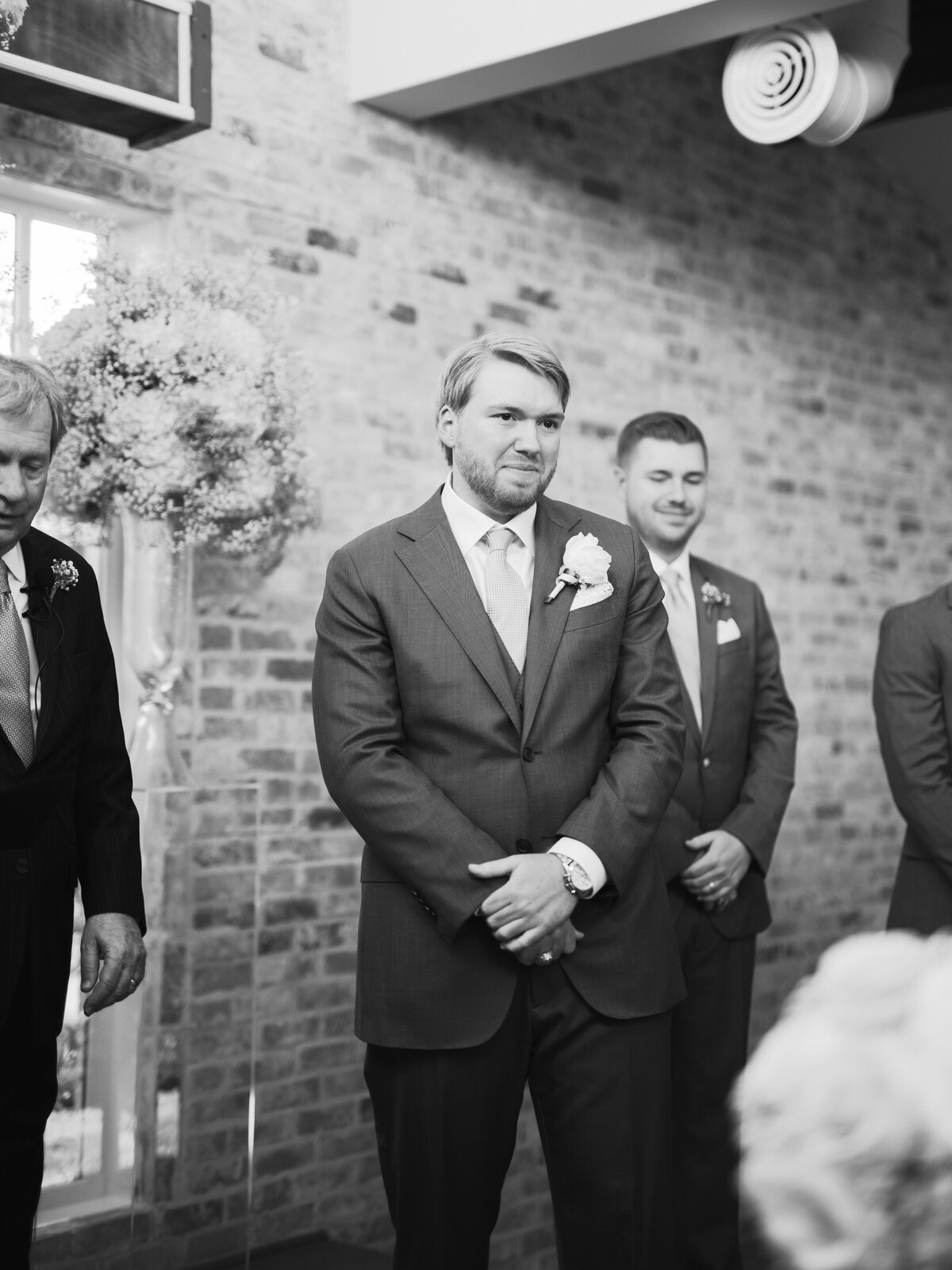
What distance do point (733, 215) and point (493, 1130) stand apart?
398cm

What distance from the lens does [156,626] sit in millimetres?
3162

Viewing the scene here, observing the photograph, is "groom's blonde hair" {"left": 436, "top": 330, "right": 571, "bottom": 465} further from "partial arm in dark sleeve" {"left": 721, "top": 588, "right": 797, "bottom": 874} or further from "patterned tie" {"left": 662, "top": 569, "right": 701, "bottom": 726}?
"partial arm in dark sleeve" {"left": 721, "top": 588, "right": 797, "bottom": 874}

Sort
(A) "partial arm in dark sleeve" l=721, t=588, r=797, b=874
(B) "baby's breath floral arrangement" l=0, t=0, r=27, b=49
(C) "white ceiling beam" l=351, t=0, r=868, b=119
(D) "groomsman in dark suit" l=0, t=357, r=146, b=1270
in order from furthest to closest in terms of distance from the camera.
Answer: (C) "white ceiling beam" l=351, t=0, r=868, b=119 → (A) "partial arm in dark sleeve" l=721, t=588, r=797, b=874 → (B) "baby's breath floral arrangement" l=0, t=0, r=27, b=49 → (D) "groomsman in dark suit" l=0, t=357, r=146, b=1270

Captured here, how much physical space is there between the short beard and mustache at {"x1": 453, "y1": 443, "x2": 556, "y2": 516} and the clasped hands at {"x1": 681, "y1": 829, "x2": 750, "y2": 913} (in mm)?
1029

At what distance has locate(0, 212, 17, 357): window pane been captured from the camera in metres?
3.13

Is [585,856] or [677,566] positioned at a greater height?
[677,566]

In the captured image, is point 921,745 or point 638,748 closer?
point 638,748

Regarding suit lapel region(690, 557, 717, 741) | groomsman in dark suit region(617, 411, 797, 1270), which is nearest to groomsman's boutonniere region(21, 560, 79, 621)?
groomsman in dark suit region(617, 411, 797, 1270)

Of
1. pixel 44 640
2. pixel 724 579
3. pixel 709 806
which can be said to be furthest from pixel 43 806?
pixel 724 579

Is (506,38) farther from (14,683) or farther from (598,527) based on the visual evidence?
(14,683)

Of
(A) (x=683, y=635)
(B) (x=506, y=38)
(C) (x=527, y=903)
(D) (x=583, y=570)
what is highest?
(B) (x=506, y=38)

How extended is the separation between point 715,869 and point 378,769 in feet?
3.66

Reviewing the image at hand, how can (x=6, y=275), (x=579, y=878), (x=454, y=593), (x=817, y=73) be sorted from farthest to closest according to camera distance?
(x=817, y=73) → (x=6, y=275) → (x=454, y=593) → (x=579, y=878)

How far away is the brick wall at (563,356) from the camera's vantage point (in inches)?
147
